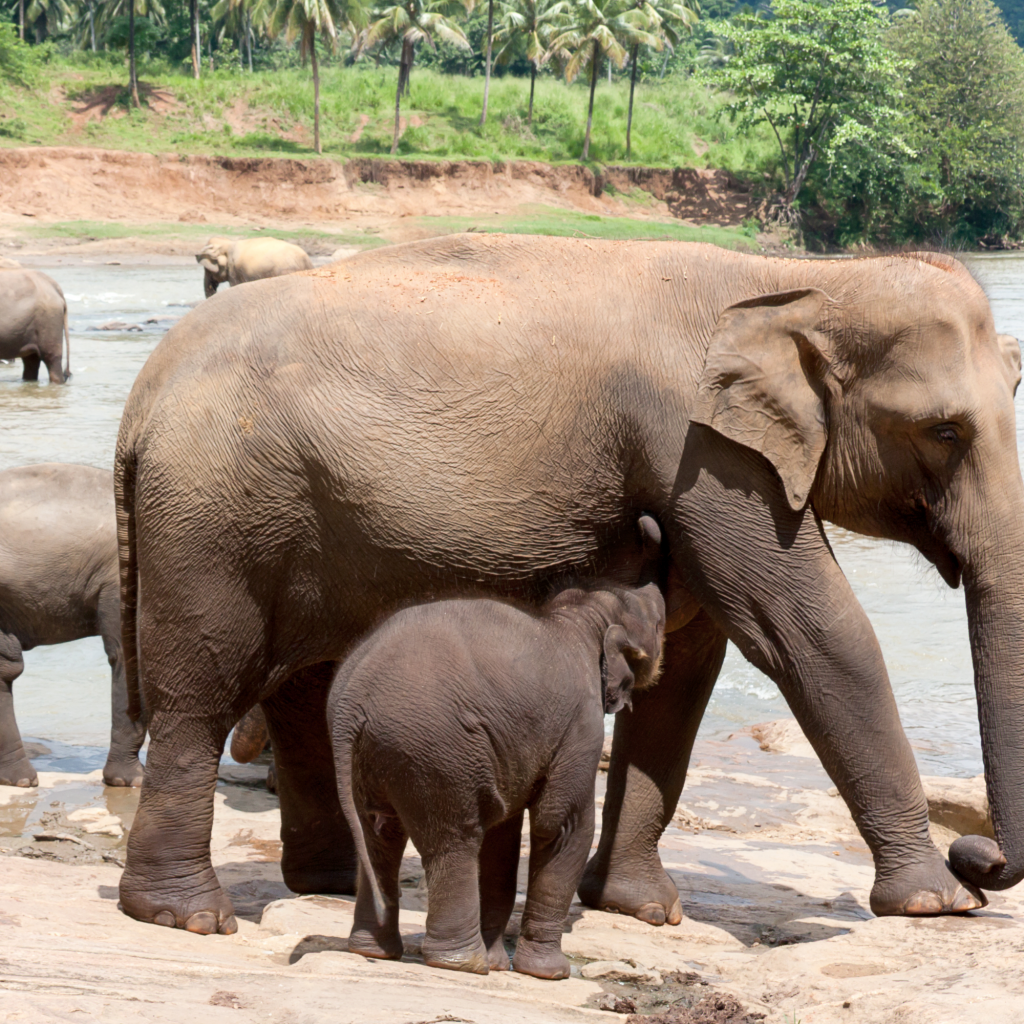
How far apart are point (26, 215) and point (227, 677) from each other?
39.7m

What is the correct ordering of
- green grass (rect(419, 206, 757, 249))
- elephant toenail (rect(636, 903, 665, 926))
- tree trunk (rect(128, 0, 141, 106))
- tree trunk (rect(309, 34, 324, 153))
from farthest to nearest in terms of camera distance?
tree trunk (rect(128, 0, 141, 106)) < tree trunk (rect(309, 34, 324, 153)) < green grass (rect(419, 206, 757, 249)) < elephant toenail (rect(636, 903, 665, 926))

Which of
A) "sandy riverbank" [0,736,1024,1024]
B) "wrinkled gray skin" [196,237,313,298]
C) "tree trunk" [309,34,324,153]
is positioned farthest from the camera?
"tree trunk" [309,34,324,153]

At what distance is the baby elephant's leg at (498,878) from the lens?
3734mm

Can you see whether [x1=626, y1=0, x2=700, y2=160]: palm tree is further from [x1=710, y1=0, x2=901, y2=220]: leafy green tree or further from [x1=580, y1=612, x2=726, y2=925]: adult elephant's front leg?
[x1=580, y1=612, x2=726, y2=925]: adult elephant's front leg

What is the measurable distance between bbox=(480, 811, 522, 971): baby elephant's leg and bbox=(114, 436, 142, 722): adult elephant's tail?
1.35 meters

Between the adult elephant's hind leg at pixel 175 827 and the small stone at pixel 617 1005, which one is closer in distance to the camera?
the small stone at pixel 617 1005

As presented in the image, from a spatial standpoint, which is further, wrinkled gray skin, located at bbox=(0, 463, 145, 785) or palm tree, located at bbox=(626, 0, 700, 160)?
palm tree, located at bbox=(626, 0, 700, 160)

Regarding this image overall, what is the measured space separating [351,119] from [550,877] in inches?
2005

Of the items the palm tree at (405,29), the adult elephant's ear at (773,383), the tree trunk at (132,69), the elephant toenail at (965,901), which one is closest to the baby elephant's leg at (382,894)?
the adult elephant's ear at (773,383)

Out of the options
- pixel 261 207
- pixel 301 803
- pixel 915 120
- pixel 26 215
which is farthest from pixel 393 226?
pixel 301 803

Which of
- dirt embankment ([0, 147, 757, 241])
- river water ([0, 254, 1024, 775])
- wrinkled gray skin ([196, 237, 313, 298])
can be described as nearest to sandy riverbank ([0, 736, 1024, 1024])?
river water ([0, 254, 1024, 775])

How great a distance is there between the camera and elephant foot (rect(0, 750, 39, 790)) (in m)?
5.88

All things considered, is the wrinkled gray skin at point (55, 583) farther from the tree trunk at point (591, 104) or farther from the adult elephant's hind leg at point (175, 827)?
the tree trunk at point (591, 104)

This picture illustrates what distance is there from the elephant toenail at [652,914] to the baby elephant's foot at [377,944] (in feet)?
3.68
